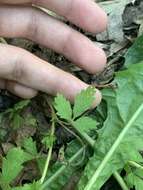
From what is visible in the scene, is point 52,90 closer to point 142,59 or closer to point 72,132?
point 72,132

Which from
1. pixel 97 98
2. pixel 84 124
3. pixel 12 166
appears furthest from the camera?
pixel 97 98

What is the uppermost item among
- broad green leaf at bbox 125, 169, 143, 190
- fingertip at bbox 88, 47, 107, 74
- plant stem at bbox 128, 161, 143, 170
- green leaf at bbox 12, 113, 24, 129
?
fingertip at bbox 88, 47, 107, 74

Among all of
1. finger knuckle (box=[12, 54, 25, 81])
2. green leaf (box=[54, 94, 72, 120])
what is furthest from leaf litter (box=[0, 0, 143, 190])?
finger knuckle (box=[12, 54, 25, 81])

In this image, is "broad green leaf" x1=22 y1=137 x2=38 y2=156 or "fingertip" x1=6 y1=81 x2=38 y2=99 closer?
"broad green leaf" x1=22 y1=137 x2=38 y2=156

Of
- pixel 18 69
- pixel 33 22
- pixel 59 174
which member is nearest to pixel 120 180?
pixel 59 174

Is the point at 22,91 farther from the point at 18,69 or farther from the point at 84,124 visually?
the point at 84,124

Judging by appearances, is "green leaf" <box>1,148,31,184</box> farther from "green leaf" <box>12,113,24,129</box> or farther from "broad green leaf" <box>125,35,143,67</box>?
"broad green leaf" <box>125,35,143,67</box>

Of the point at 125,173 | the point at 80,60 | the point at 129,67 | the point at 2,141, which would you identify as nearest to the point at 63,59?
the point at 80,60
